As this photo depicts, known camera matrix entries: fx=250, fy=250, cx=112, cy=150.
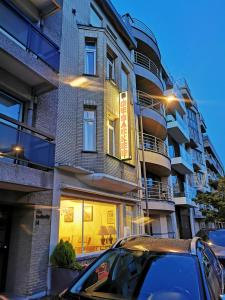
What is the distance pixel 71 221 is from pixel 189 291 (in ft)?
22.6

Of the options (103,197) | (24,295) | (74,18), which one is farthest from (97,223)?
(74,18)

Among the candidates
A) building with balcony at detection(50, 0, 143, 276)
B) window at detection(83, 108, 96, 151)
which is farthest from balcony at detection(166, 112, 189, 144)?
window at detection(83, 108, 96, 151)

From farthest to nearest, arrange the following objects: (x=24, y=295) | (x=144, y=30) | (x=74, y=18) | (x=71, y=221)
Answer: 1. (x=144, y=30)
2. (x=74, y=18)
3. (x=71, y=221)
4. (x=24, y=295)

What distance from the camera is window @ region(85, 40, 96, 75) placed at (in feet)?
39.3

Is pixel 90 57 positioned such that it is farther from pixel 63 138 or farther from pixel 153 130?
pixel 153 130

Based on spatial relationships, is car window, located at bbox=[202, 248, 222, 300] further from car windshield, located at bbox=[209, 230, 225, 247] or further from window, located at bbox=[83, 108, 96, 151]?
window, located at bbox=[83, 108, 96, 151]

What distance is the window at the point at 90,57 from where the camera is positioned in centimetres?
1198

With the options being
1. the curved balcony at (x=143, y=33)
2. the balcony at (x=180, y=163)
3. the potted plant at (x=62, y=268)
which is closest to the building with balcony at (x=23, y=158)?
the potted plant at (x=62, y=268)

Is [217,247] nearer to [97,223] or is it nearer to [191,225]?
[97,223]

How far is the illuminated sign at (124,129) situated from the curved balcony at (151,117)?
12.5ft

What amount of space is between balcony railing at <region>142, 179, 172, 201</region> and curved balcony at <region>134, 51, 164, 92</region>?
7.37 m

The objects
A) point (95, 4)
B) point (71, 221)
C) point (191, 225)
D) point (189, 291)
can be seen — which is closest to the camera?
point (189, 291)

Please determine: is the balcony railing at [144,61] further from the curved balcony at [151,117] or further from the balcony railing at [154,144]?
the balcony railing at [154,144]

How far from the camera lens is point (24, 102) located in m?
8.31
